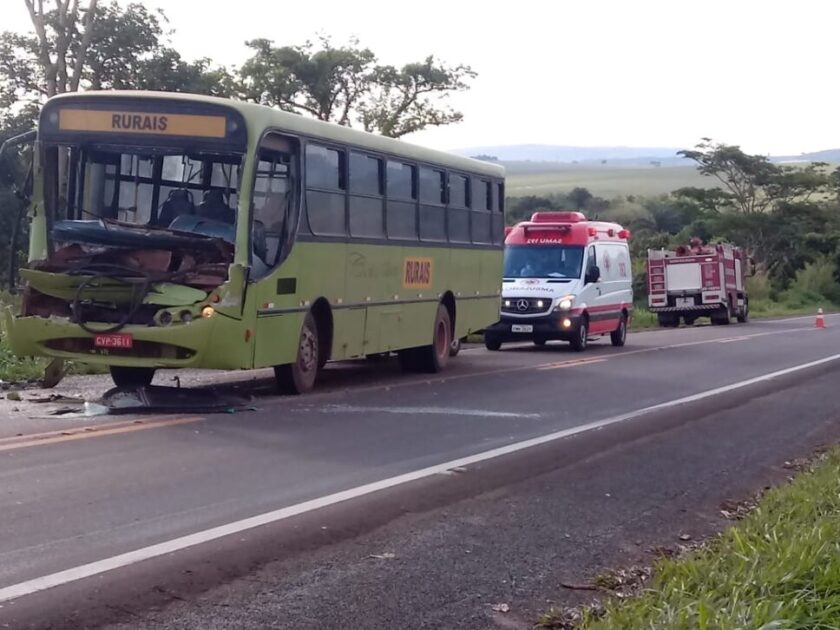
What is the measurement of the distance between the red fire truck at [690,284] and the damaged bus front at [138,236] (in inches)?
1191

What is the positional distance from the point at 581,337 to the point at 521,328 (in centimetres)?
119

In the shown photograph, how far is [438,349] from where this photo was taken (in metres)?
18.7

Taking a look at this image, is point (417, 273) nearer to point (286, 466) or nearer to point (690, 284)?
point (286, 466)

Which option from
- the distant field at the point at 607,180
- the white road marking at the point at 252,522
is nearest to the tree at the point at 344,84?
the white road marking at the point at 252,522

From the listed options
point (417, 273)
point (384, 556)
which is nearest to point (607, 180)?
point (417, 273)

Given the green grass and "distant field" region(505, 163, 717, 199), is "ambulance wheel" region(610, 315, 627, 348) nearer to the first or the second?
the green grass

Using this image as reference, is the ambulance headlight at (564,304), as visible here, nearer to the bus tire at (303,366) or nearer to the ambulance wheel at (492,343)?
the ambulance wheel at (492,343)

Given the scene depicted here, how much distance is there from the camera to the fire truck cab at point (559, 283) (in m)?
24.4

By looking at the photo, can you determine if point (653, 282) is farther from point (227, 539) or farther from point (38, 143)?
point (227, 539)

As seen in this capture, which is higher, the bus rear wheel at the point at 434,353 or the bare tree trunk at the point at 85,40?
the bare tree trunk at the point at 85,40

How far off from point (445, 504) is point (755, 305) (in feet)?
170

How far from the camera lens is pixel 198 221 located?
13.2 metres

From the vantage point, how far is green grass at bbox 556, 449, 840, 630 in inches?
212

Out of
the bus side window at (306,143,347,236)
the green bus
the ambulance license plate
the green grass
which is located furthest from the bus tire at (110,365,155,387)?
the ambulance license plate
